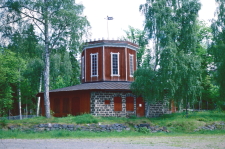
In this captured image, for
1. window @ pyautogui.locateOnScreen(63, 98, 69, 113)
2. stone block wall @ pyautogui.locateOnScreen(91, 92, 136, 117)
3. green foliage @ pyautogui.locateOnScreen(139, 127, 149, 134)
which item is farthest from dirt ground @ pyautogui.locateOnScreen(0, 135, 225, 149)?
A: window @ pyautogui.locateOnScreen(63, 98, 69, 113)

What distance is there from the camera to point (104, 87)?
90.5 ft

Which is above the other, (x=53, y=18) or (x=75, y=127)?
(x=53, y=18)

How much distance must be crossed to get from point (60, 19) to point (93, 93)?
7.75m

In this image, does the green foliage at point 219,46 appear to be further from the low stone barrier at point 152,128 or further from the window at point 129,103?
the window at point 129,103

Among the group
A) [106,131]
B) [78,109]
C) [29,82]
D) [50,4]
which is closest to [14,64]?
[29,82]

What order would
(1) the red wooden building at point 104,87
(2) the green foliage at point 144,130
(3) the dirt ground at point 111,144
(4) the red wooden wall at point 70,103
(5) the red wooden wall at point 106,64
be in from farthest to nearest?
(5) the red wooden wall at point 106,64
(4) the red wooden wall at point 70,103
(1) the red wooden building at point 104,87
(2) the green foliage at point 144,130
(3) the dirt ground at point 111,144

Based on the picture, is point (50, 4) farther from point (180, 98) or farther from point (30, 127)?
point (180, 98)

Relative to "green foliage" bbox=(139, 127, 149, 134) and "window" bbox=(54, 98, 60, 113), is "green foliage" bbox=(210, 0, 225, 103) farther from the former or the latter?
"window" bbox=(54, 98, 60, 113)

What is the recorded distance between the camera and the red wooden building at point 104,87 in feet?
91.9

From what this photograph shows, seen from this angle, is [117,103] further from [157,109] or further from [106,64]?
[157,109]

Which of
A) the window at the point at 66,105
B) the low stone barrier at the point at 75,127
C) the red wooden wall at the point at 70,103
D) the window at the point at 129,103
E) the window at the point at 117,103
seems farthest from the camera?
the window at the point at 66,105

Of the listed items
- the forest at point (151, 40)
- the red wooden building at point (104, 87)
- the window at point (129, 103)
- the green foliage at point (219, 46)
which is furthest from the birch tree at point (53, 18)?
the green foliage at point (219, 46)

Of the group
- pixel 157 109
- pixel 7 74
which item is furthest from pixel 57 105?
pixel 157 109

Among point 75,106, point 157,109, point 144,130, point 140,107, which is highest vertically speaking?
point 75,106
